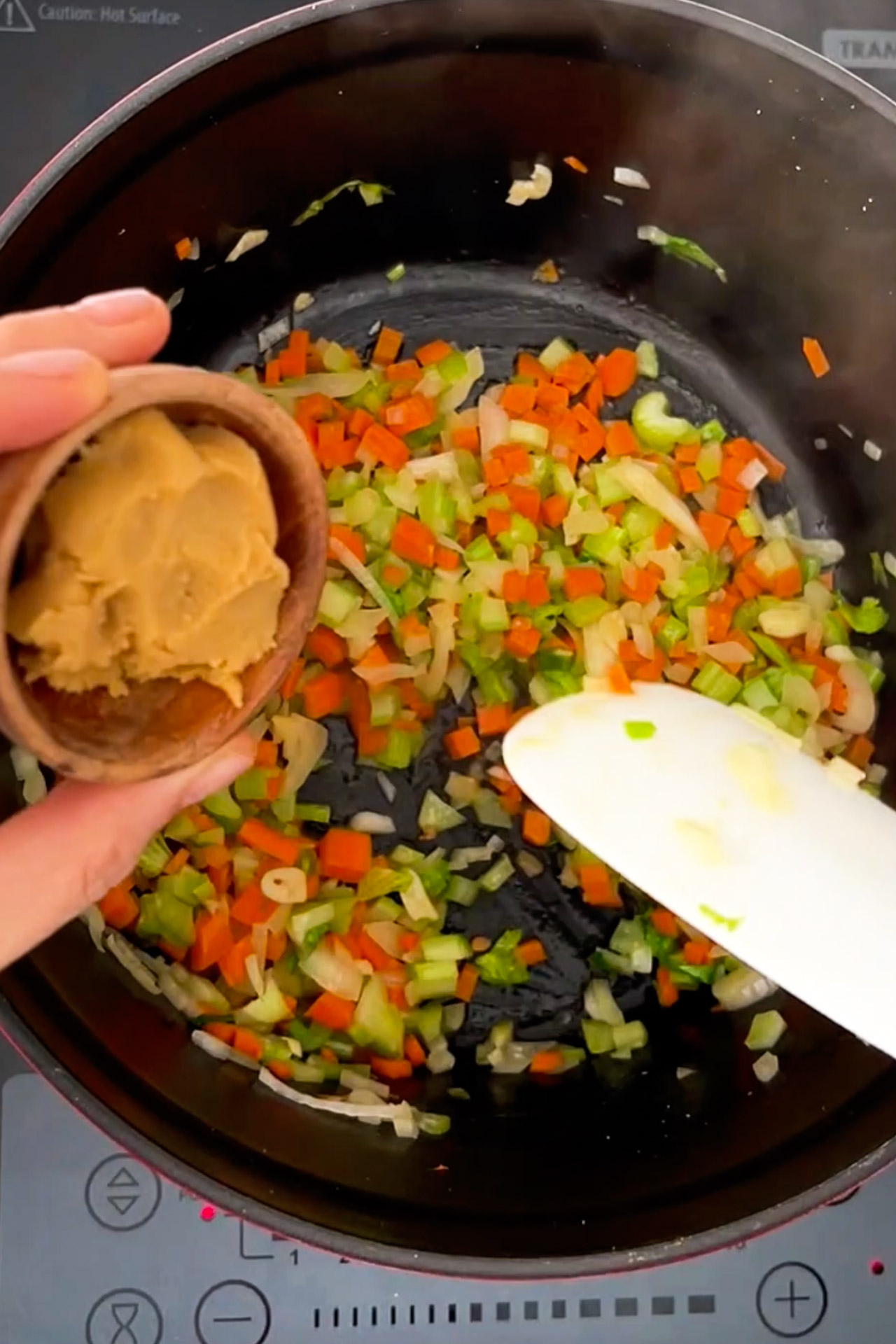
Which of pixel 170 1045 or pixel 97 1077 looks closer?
pixel 97 1077

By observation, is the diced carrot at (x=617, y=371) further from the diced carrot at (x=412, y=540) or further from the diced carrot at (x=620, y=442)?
the diced carrot at (x=412, y=540)

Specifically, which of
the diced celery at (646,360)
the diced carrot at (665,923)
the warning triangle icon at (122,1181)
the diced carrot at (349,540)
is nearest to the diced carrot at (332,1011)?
the warning triangle icon at (122,1181)

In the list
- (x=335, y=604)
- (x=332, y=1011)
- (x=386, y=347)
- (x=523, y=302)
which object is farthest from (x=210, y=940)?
(x=523, y=302)

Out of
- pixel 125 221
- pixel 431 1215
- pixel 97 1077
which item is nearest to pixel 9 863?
pixel 97 1077

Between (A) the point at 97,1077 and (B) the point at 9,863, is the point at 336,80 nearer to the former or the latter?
(B) the point at 9,863

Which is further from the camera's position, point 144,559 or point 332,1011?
point 332,1011

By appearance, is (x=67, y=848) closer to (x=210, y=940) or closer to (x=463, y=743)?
(x=210, y=940)
